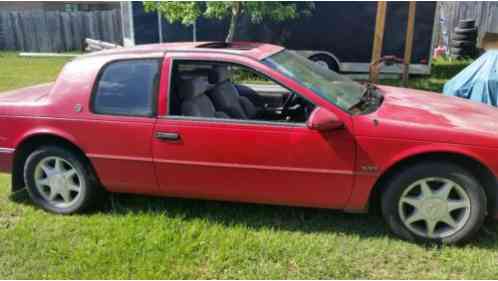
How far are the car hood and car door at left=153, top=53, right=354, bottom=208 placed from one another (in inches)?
11.1

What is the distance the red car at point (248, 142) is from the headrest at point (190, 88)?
0.02 meters

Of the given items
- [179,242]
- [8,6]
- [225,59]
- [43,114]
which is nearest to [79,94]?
[43,114]

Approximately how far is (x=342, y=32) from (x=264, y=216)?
26.3 ft

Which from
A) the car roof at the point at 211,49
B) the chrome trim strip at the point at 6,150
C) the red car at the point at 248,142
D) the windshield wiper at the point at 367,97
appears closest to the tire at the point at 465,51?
the red car at the point at 248,142

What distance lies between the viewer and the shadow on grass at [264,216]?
3.53m

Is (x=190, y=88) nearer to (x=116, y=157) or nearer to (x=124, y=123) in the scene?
(x=124, y=123)

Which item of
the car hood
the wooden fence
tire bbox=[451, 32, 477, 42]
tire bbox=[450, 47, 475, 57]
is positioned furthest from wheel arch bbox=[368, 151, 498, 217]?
the wooden fence

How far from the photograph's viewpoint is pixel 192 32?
11.5 metres

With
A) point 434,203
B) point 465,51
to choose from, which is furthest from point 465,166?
point 465,51

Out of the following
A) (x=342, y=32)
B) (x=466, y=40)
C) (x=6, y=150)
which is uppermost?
(x=342, y=32)

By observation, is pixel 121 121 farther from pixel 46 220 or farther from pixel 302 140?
pixel 302 140

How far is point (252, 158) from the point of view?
3.31 m

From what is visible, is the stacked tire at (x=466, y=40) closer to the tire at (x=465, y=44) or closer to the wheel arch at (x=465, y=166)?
the tire at (x=465, y=44)

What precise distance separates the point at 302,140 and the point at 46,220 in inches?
95.7
